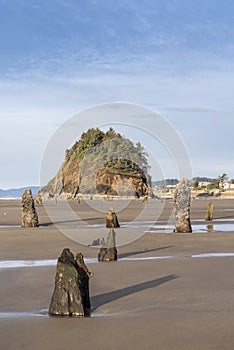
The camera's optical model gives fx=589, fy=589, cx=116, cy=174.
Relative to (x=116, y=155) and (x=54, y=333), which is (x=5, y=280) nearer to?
(x=54, y=333)

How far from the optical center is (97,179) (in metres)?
72.0

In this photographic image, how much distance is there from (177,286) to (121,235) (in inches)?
368

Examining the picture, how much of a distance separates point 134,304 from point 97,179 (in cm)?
6507

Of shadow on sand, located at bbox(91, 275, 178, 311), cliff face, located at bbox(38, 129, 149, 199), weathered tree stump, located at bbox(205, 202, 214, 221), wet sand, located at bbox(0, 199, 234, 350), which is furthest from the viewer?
cliff face, located at bbox(38, 129, 149, 199)

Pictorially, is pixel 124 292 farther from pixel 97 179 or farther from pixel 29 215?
pixel 97 179

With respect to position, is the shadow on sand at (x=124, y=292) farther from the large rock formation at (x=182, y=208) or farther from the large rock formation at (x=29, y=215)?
the large rock formation at (x=29, y=215)

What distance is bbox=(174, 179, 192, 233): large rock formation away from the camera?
18.8 m

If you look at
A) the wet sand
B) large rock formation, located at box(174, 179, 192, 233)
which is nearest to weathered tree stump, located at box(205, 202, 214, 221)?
large rock formation, located at box(174, 179, 192, 233)

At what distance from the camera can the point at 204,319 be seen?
19.1 ft

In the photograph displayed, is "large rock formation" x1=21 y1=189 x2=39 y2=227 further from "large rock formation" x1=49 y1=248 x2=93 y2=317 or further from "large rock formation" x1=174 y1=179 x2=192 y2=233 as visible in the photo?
"large rock formation" x1=49 y1=248 x2=93 y2=317

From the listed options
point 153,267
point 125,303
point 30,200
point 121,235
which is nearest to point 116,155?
point 30,200

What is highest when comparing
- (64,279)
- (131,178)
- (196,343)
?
(131,178)

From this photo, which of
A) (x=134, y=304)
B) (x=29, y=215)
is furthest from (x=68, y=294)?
(x=29, y=215)

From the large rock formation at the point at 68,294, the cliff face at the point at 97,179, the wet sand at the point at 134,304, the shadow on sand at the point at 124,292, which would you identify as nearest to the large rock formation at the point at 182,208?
the wet sand at the point at 134,304
